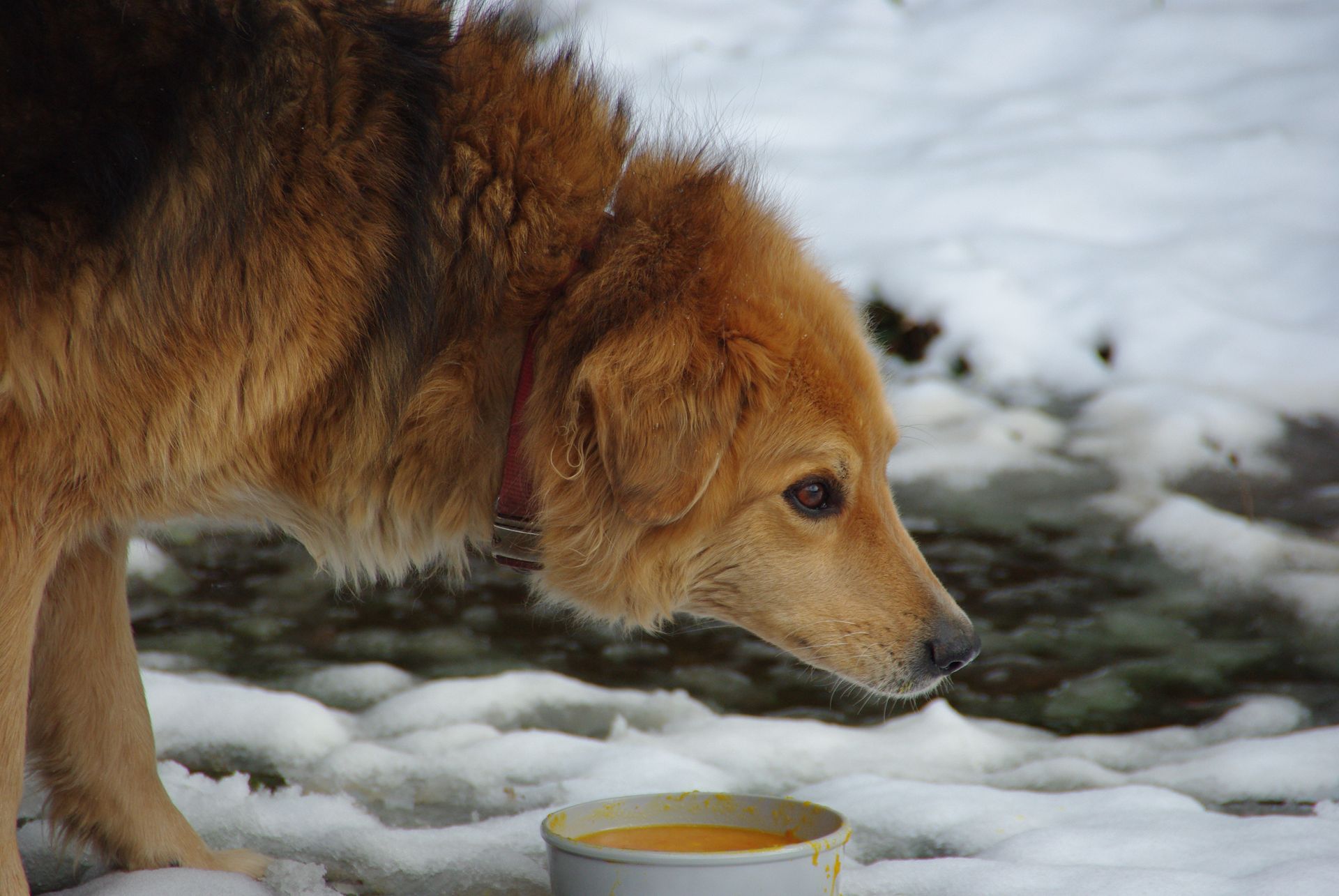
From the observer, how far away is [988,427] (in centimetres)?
511

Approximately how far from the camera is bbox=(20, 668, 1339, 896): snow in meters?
2.40

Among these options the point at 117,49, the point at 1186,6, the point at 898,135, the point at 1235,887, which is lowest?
the point at 1235,887

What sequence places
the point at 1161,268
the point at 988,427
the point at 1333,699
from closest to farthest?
the point at 1333,699 < the point at 988,427 < the point at 1161,268

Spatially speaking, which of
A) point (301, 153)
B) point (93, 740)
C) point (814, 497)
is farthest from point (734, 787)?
point (301, 153)

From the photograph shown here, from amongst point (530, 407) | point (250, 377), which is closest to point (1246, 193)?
point (530, 407)

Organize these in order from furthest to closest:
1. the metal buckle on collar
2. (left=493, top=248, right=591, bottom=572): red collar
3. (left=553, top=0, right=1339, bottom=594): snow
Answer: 1. (left=553, top=0, right=1339, bottom=594): snow
2. the metal buckle on collar
3. (left=493, top=248, right=591, bottom=572): red collar

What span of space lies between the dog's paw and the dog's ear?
1.12 metres

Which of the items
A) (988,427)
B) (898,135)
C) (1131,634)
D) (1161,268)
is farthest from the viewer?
(898,135)

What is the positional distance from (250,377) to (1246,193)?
5673 millimetres

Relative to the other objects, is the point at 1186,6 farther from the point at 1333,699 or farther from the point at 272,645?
the point at 272,645

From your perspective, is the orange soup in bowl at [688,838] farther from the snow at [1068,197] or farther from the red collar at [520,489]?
the snow at [1068,197]

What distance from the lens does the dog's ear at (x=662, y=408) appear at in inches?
81.7

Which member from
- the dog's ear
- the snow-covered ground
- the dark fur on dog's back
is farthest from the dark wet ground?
the dark fur on dog's back

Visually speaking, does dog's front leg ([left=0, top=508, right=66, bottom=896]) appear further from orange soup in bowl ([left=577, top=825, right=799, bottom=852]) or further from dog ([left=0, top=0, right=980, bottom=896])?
orange soup in bowl ([left=577, top=825, right=799, bottom=852])
